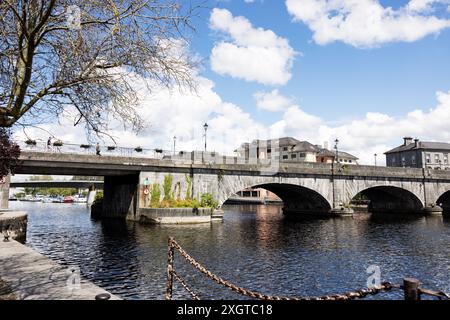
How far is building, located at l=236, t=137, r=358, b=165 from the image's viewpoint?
99.9m

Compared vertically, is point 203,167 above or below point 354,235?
above

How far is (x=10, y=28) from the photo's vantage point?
7.92 meters

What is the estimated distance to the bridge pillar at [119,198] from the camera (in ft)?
121

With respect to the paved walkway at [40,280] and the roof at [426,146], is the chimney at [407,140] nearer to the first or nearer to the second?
the roof at [426,146]

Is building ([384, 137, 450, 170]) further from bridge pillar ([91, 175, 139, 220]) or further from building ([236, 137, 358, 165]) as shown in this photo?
bridge pillar ([91, 175, 139, 220])

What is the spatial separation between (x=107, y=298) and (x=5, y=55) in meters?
6.18

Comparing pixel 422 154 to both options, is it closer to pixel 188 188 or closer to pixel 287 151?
pixel 287 151

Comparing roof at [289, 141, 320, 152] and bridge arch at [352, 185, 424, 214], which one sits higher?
roof at [289, 141, 320, 152]

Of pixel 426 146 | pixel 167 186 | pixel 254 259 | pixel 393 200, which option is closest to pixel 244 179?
pixel 167 186

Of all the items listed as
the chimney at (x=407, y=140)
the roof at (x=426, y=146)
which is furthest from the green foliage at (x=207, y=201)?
the chimney at (x=407, y=140)

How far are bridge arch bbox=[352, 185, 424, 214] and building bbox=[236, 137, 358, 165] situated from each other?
35.8m

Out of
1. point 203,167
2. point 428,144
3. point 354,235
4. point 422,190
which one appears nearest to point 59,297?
point 354,235

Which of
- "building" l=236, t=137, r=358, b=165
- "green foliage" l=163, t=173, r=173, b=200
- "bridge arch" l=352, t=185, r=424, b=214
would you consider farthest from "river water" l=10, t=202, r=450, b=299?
"building" l=236, t=137, r=358, b=165

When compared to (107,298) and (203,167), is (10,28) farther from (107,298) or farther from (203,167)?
(203,167)
